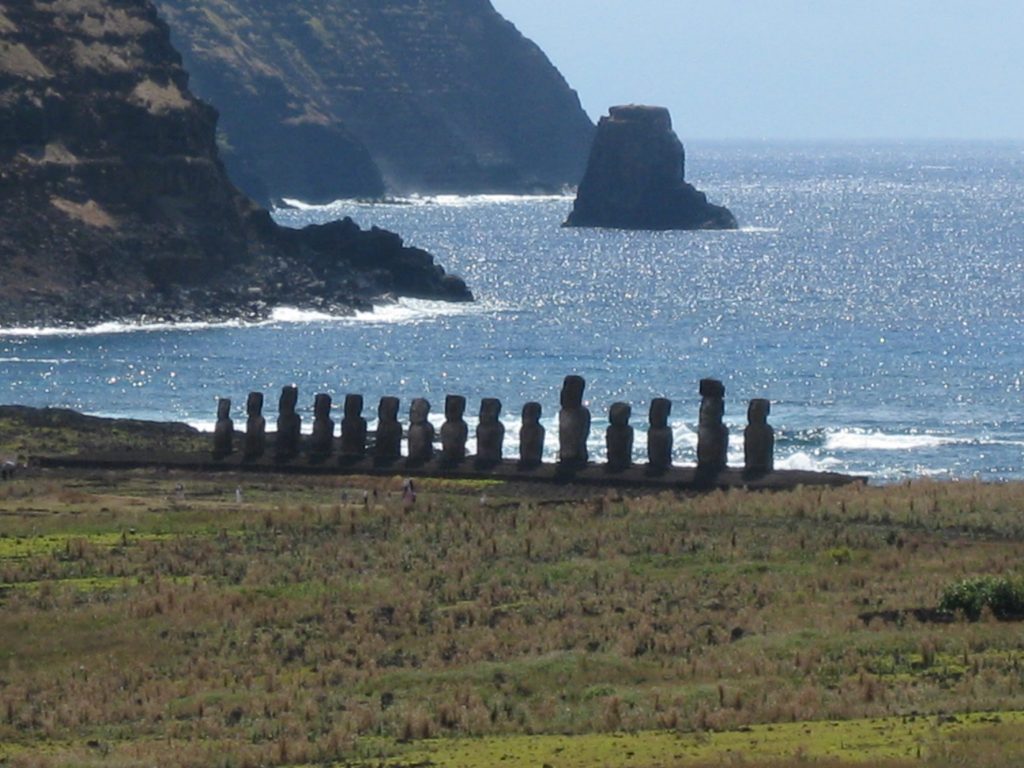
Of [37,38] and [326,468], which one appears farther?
[37,38]

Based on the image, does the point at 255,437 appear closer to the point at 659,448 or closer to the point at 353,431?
the point at 353,431

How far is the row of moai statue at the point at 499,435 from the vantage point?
52156 mm

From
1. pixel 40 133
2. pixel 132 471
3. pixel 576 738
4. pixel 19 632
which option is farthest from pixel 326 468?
pixel 40 133

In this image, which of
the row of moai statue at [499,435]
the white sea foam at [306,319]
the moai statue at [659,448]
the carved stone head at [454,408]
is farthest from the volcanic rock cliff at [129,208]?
the moai statue at [659,448]

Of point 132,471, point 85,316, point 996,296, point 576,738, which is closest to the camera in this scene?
point 576,738

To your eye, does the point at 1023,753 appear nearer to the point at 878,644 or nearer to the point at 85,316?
the point at 878,644

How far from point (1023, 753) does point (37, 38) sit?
12500cm

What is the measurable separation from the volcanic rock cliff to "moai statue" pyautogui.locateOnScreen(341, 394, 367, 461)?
212 feet

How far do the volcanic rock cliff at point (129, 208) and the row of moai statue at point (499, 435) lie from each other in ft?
212

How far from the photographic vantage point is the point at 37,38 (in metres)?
141

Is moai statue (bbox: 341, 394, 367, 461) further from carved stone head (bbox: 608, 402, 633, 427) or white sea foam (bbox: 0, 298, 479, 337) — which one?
white sea foam (bbox: 0, 298, 479, 337)

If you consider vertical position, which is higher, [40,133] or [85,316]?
[40,133]

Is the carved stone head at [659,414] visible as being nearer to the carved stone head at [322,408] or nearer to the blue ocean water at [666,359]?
the carved stone head at [322,408]

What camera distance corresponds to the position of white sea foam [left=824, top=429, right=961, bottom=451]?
3123 inches
